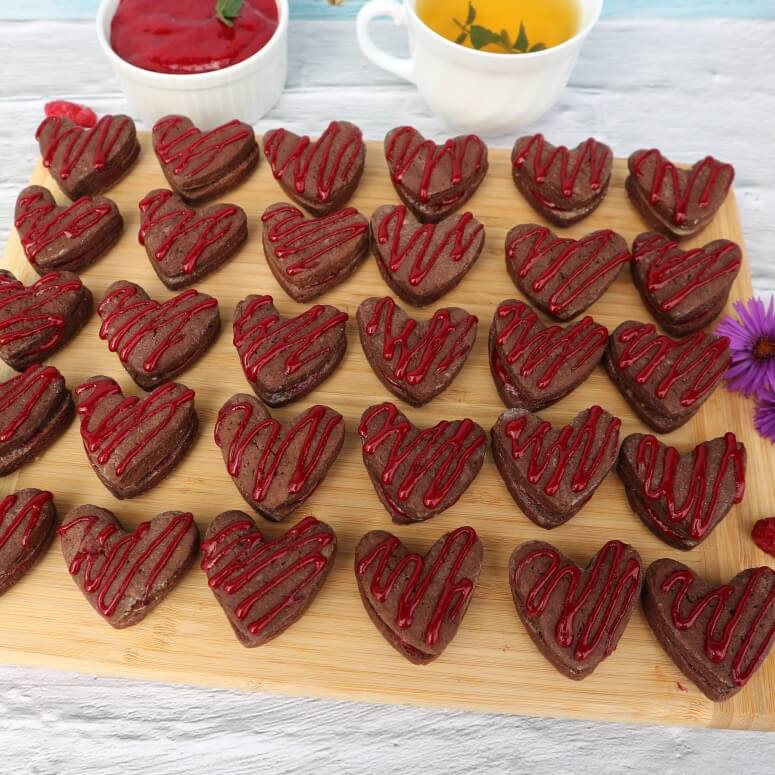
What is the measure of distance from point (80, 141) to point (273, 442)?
135cm

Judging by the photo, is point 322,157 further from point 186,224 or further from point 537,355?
point 537,355

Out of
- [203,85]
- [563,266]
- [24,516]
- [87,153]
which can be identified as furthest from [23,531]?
[563,266]

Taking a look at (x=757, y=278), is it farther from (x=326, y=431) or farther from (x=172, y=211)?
(x=172, y=211)

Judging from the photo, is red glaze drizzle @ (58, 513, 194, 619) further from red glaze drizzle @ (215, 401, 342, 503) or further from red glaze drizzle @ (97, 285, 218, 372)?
red glaze drizzle @ (97, 285, 218, 372)

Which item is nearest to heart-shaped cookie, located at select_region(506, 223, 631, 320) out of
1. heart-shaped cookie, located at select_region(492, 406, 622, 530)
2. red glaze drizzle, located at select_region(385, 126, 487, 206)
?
red glaze drizzle, located at select_region(385, 126, 487, 206)

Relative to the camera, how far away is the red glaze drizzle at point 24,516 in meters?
2.14

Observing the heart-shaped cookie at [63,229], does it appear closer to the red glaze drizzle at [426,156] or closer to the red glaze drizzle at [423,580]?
the red glaze drizzle at [426,156]

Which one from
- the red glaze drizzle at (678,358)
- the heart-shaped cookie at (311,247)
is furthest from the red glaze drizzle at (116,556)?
the red glaze drizzle at (678,358)

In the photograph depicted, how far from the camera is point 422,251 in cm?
257

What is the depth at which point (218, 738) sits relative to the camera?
2297mm

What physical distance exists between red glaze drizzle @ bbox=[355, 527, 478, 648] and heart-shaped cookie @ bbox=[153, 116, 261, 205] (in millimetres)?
1393

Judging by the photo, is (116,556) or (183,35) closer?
(116,556)

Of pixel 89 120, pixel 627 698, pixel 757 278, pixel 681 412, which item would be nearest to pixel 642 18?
pixel 757 278

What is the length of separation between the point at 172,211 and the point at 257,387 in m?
0.70
